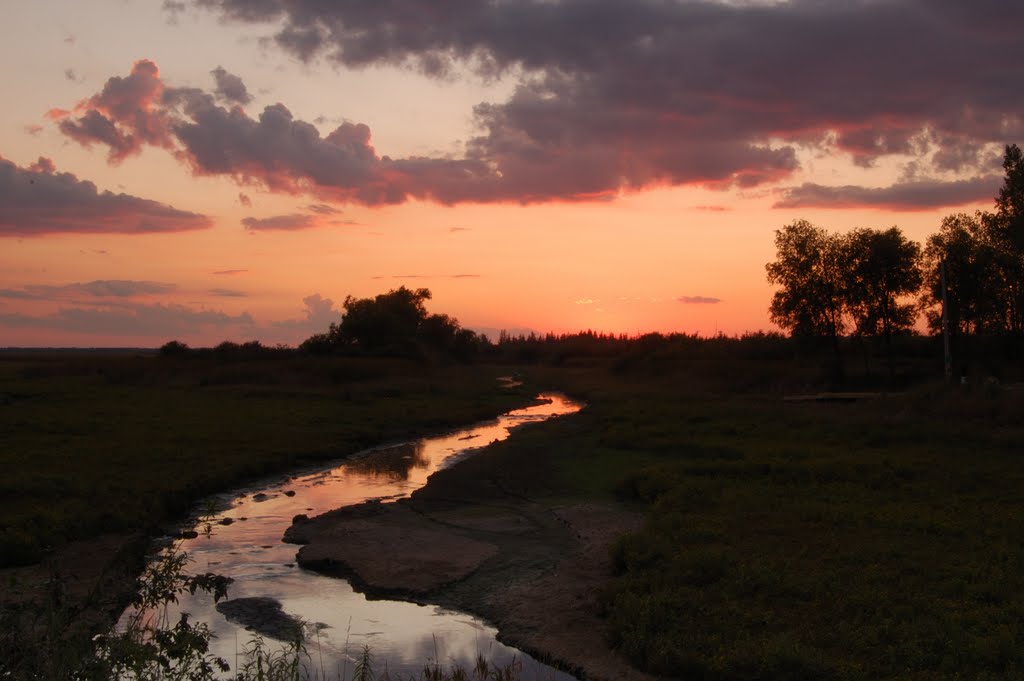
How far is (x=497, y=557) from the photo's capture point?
47.2 ft

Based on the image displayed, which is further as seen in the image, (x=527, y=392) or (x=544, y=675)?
(x=527, y=392)

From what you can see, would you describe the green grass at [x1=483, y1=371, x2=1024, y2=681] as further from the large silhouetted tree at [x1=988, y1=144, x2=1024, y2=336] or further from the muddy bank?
the large silhouetted tree at [x1=988, y1=144, x2=1024, y2=336]

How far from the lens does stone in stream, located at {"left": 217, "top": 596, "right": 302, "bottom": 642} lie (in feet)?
35.8

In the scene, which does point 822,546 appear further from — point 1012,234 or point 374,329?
point 374,329

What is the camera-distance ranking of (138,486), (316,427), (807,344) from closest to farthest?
1. (138,486)
2. (316,427)
3. (807,344)

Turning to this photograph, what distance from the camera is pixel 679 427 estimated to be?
30406mm

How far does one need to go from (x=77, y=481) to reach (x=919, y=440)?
23.7 m

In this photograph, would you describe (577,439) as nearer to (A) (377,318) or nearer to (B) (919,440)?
(B) (919,440)

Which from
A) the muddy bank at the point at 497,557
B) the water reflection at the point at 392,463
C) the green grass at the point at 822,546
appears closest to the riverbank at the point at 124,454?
the water reflection at the point at 392,463

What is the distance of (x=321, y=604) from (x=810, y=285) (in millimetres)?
52572

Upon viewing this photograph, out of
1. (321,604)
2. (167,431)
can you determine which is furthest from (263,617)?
(167,431)

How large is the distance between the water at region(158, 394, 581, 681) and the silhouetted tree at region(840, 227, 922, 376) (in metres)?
44.9

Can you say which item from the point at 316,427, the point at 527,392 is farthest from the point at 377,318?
the point at 316,427

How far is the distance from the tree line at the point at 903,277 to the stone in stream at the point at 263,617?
51286 millimetres
